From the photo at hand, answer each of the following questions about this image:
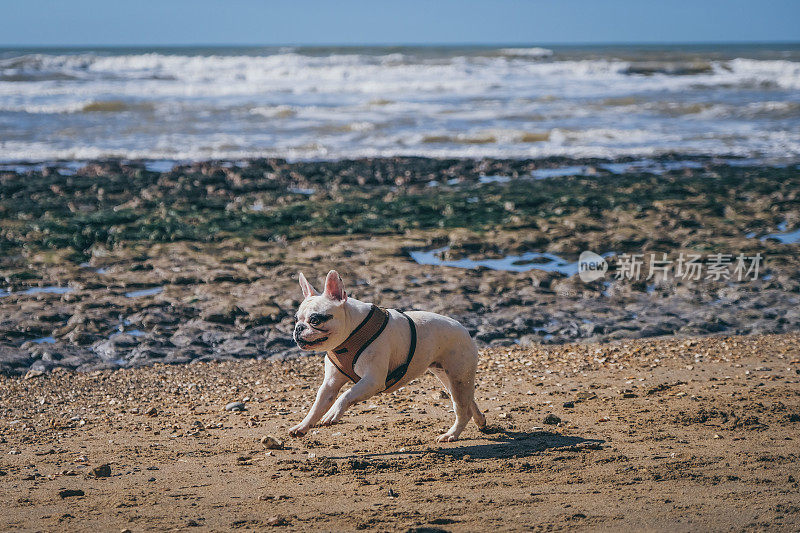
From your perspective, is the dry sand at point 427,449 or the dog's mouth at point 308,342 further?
the dog's mouth at point 308,342

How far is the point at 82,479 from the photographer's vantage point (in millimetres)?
5699

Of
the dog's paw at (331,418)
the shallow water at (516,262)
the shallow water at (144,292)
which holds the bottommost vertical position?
the shallow water at (144,292)

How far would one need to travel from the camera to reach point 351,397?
229 inches

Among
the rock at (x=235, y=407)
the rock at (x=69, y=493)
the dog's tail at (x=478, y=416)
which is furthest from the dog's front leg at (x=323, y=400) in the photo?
the rock at (x=235, y=407)

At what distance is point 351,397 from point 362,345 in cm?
36

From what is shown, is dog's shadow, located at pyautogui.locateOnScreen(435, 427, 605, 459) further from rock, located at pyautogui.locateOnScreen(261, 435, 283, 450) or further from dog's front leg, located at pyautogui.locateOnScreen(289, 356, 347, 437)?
rock, located at pyautogui.locateOnScreen(261, 435, 283, 450)

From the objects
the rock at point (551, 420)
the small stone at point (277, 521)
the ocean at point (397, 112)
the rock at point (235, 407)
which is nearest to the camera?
the small stone at point (277, 521)

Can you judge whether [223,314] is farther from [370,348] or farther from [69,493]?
[69,493]

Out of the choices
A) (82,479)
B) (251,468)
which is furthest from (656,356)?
(82,479)

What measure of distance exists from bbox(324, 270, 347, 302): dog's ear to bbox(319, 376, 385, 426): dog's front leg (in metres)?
0.57

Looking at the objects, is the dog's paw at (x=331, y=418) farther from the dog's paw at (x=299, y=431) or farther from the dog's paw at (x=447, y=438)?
the dog's paw at (x=447, y=438)

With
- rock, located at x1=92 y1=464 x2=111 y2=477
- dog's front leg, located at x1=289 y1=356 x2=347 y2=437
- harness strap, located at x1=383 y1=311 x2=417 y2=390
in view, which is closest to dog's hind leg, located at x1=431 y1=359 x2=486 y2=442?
harness strap, located at x1=383 y1=311 x2=417 y2=390

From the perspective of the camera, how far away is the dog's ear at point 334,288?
5.77 meters

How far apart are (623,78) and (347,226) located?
4386cm
